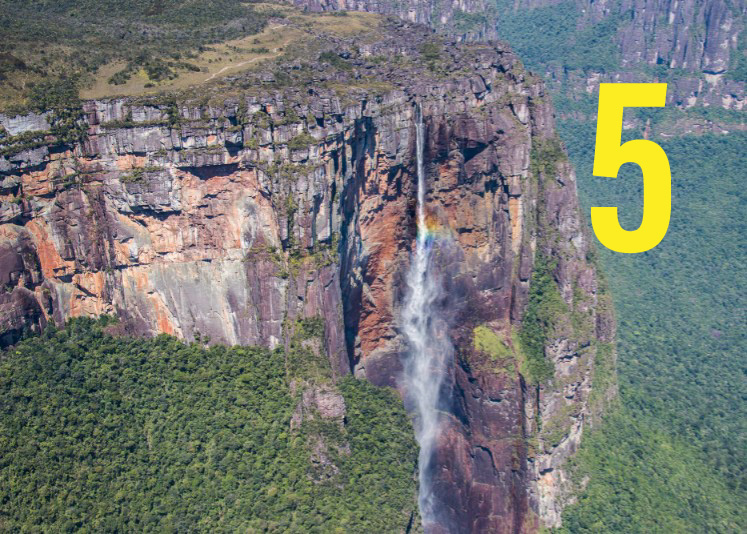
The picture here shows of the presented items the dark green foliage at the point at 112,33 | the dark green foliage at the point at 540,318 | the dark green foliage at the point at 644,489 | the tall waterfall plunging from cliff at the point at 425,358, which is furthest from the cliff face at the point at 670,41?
the dark green foliage at the point at 644,489

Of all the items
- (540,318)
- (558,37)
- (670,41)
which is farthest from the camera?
(558,37)

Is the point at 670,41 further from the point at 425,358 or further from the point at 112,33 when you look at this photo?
the point at 112,33

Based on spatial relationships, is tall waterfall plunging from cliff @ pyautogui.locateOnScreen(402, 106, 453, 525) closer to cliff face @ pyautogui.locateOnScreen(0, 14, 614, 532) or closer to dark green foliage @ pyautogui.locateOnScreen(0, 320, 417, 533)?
cliff face @ pyautogui.locateOnScreen(0, 14, 614, 532)

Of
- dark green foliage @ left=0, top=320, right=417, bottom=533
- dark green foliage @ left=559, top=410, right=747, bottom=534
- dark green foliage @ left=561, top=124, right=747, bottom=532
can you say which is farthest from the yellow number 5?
dark green foliage @ left=561, top=124, right=747, bottom=532

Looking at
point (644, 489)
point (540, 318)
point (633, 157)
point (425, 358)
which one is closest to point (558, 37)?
point (540, 318)

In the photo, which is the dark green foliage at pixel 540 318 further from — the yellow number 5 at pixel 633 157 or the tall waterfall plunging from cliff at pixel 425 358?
the yellow number 5 at pixel 633 157

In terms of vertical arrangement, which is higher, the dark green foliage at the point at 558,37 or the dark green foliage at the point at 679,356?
the dark green foliage at the point at 558,37
